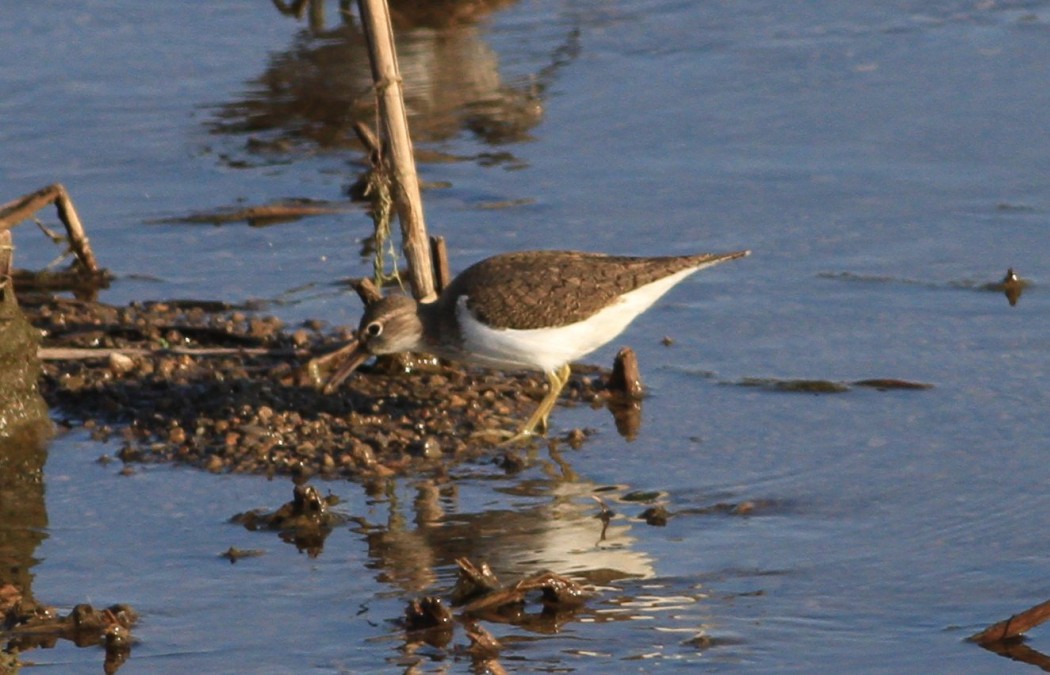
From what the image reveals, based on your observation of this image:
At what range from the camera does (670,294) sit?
30.2 feet

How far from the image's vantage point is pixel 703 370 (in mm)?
8195

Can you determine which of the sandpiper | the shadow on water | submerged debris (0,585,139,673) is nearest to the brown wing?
the sandpiper

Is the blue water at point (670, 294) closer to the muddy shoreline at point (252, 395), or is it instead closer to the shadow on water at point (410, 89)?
the shadow on water at point (410, 89)

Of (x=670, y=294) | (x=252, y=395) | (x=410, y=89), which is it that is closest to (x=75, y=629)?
(x=252, y=395)

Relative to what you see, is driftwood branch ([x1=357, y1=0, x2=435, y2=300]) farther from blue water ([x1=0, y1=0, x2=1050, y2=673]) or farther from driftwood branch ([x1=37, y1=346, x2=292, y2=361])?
blue water ([x1=0, y1=0, x2=1050, y2=673])

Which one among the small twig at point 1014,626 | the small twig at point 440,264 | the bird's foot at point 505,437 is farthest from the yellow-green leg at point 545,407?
the small twig at point 1014,626

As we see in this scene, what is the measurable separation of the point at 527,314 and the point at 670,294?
1671 mm

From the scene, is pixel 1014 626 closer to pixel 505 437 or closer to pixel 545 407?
pixel 505 437

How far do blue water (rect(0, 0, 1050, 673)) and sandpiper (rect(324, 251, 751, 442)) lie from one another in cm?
35

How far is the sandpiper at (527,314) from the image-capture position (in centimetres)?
772

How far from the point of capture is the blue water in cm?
580

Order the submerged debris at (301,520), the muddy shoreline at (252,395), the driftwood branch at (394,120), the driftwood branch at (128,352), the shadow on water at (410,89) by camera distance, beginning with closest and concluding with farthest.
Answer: the submerged debris at (301,520), the muddy shoreline at (252,395), the driftwood branch at (394,120), the driftwood branch at (128,352), the shadow on water at (410,89)

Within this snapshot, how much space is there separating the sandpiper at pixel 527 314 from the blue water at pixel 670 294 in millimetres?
355

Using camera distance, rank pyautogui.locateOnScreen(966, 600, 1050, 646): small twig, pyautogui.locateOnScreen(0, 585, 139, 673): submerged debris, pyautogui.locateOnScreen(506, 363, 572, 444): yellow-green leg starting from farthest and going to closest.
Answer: pyautogui.locateOnScreen(506, 363, 572, 444): yellow-green leg < pyautogui.locateOnScreen(0, 585, 139, 673): submerged debris < pyautogui.locateOnScreen(966, 600, 1050, 646): small twig
